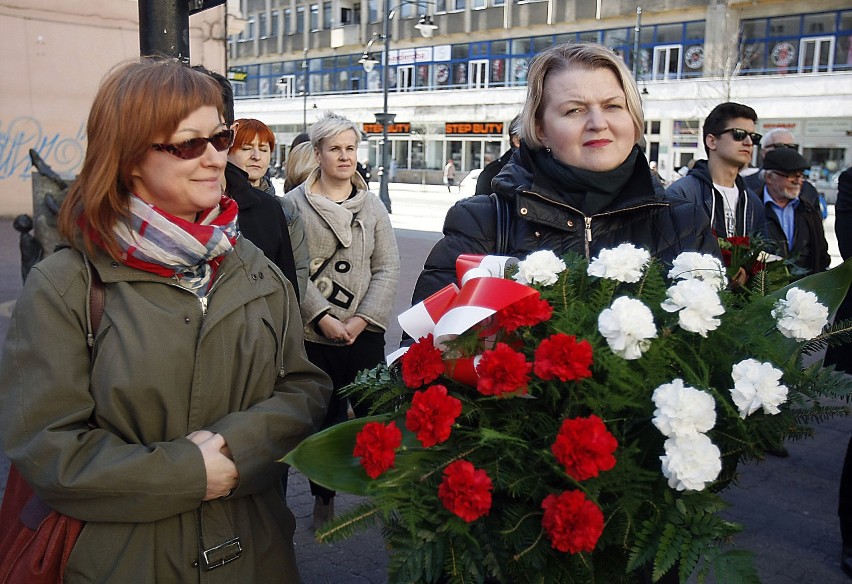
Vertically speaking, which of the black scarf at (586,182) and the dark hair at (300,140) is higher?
the dark hair at (300,140)

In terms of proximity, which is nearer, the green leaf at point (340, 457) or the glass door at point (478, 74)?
the green leaf at point (340, 457)

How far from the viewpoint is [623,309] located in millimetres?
1590

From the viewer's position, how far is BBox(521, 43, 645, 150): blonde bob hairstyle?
2475mm

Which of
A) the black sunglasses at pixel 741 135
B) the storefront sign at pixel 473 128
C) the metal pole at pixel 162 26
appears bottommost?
the black sunglasses at pixel 741 135

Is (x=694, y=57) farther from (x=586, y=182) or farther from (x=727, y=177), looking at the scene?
(x=586, y=182)

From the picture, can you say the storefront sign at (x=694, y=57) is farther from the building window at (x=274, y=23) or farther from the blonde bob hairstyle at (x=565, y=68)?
the blonde bob hairstyle at (x=565, y=68)

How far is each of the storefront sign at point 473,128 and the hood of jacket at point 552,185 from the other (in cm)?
4335

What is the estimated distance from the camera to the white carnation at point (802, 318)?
177 cm

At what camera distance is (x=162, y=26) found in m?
3.77

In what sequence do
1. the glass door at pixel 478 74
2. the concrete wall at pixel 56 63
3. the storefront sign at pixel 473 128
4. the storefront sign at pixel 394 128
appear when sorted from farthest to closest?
the storefront sign at pixel 394 128 < the glass door at pixel 478 74 < the storefront sign at pixel 473 128 < the concrete wall at pixel 56 63

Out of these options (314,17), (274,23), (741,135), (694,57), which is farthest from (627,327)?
(274,23)

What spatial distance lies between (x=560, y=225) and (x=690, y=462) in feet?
3.33

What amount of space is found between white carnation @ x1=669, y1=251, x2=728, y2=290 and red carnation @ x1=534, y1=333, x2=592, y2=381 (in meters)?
0.44

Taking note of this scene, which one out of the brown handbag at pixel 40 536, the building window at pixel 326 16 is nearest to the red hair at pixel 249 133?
the brown handbag at pixel 40 536
